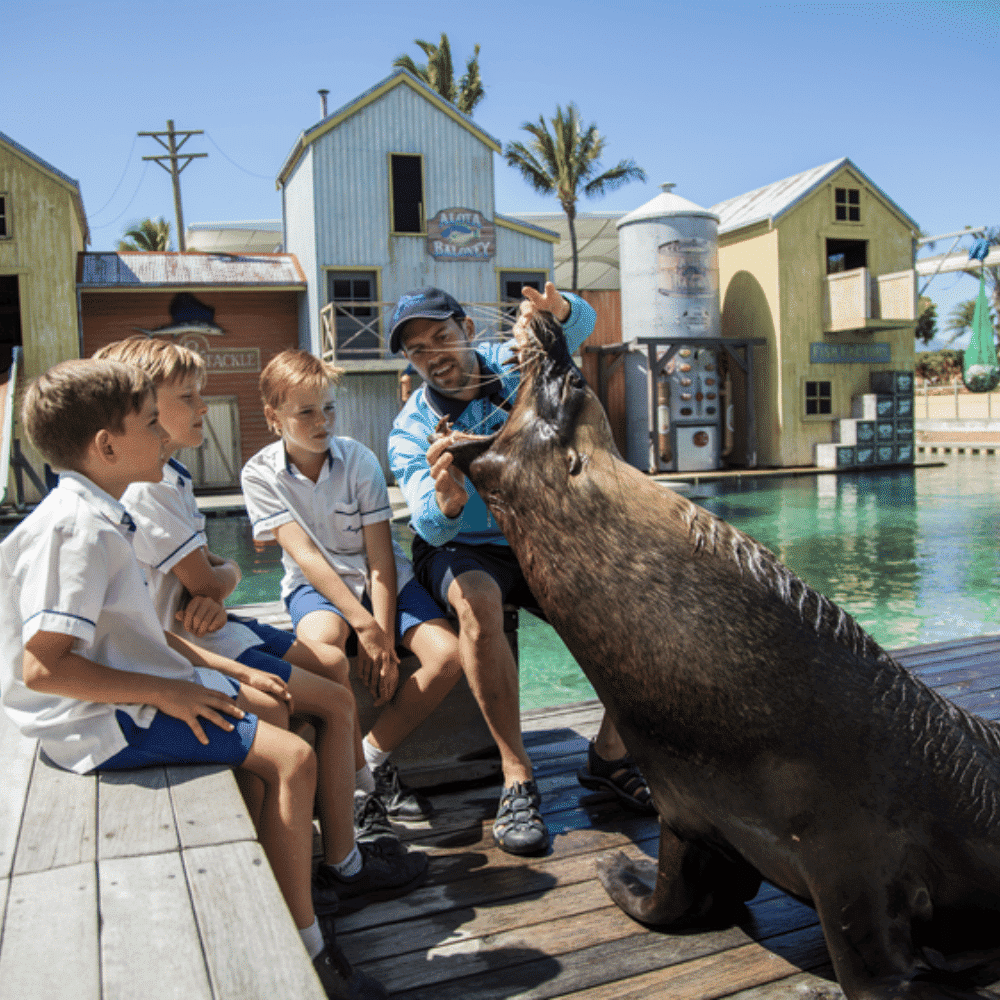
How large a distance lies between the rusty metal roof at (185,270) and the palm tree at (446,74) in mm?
14318

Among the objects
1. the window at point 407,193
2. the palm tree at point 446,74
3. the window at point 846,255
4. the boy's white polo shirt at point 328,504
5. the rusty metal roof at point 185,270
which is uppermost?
the palm tree at point 446,74

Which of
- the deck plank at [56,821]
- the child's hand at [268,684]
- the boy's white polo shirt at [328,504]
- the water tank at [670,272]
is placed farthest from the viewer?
the water tank at [670,272]

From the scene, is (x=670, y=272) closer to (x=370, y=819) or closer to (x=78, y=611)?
(x=370, y=819)

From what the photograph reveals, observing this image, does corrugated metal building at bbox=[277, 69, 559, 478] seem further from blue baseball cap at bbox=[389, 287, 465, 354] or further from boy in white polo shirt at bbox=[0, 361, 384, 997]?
boy in white polo shirt at bbox=[0, 361, 384, 997]

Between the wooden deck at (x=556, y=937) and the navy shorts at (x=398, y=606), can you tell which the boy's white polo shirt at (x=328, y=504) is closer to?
the navy shorts at (x=398, y=606)

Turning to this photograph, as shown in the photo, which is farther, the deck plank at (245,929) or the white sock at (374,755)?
the white sock at (374,755)

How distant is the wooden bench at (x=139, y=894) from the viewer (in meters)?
1.19

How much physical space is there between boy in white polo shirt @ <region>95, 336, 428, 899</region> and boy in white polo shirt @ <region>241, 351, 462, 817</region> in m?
0.21

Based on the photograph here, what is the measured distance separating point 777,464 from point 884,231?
625 cm

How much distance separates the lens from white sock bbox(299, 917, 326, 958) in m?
1.91

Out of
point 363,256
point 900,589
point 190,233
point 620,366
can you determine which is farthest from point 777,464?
point 190,233

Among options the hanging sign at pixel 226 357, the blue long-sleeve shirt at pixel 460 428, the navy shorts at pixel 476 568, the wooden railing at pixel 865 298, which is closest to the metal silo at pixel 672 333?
the wooden railing at pixel 865 298

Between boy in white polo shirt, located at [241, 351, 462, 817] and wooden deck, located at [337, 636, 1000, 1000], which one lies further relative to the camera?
boy in white polo shirt, located at [241, 351, 462, 817]

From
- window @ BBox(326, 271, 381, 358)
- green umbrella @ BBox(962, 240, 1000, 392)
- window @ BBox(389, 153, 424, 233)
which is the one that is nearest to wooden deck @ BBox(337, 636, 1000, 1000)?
window @ BBox(326, 271, 381, 358)
